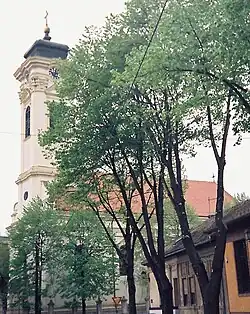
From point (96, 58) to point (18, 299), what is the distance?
90.4 ft

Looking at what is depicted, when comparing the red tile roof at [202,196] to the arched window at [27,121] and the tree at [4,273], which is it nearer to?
the arched window at [27,121]

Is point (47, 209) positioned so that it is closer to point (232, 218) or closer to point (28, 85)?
point (28, 85)

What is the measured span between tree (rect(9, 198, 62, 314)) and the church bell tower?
5.74 m

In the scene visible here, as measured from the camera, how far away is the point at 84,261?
40.1 m

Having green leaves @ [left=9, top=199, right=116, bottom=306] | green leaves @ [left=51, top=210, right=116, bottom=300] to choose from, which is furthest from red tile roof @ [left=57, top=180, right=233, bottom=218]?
green leaves @ [left=9, top=199, right=116, bottom=306]

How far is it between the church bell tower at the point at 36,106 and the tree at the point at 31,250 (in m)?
5.74

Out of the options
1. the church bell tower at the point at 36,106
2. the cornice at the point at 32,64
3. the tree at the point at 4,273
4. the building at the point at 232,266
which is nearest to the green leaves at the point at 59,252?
the tree at the point at 4,273

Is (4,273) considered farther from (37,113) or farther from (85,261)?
(37,113)

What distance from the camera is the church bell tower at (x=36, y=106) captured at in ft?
157

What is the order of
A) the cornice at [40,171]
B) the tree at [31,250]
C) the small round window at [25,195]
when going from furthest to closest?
the small round window at [25,195] < the cornice at [40,171] < the tree at [31,250]

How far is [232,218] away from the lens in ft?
67.5

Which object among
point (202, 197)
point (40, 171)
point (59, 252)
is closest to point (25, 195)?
point (40, 171)

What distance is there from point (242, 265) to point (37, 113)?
31.0 meters

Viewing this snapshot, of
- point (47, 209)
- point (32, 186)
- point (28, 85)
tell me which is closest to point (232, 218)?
point (47, 209)
